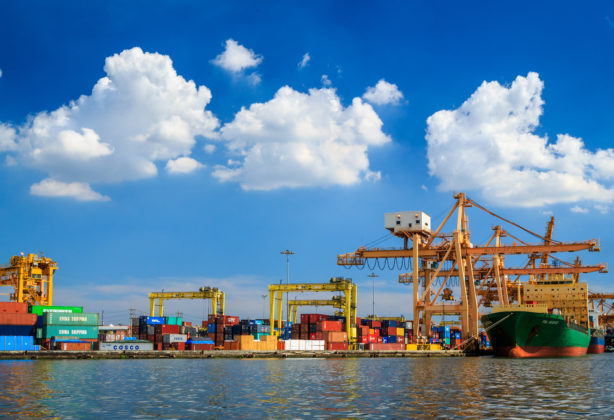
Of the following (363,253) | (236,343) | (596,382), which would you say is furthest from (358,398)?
(236,343)

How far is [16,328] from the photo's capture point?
237ft

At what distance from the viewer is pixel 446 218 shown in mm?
77812

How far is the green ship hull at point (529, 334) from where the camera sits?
66.0 meters

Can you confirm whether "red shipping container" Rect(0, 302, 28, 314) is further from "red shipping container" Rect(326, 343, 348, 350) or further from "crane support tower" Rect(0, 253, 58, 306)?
"red shipping container" Rect(326, 343, 348, 350)

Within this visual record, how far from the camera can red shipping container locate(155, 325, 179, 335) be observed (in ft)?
295

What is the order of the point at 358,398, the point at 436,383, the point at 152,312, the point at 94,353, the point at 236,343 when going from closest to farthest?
the point at 358,398 → the point at 436,383 → the point at 94,353 → the point at 236,343 → the point at 152,312

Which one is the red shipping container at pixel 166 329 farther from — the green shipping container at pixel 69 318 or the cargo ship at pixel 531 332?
the cargo ship at pixel 531 332

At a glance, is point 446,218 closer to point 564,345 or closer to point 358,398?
point 564,345

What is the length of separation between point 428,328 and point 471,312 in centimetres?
747

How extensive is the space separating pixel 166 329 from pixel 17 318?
75.6ft

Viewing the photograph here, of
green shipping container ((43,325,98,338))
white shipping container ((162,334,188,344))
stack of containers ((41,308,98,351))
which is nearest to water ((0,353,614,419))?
stack of containers ((41,308,98,351))

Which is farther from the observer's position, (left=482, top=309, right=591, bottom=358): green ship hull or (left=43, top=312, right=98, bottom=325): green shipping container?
(left=43, top=312, right=98, bottom=325): green shipping container

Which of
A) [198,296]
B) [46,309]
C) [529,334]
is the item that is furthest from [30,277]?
[529,334]

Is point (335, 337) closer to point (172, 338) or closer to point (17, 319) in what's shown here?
point (172, 338)
